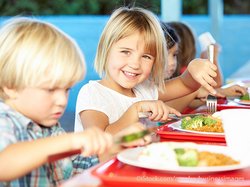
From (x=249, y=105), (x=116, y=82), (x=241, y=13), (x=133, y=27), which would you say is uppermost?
(x=133, y=27)

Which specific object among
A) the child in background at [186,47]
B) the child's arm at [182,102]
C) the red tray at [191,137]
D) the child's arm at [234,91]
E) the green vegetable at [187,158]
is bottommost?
the child's arm at [182,102]

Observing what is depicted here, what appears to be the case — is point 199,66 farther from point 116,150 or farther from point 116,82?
point 116,150

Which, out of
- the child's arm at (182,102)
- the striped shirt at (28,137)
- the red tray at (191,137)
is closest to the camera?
the striped shirt at (28,137)

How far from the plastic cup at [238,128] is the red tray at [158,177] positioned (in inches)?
5.9

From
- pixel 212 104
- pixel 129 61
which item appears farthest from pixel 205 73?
pixel 129 61

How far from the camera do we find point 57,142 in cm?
123

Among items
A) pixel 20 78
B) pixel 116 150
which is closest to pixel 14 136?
pixel 20 78

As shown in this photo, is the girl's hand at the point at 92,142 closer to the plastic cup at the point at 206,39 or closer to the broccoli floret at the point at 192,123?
the broccoli floret at the point at 192,123

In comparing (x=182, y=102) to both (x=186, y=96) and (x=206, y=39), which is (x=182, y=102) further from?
(x=206, y=39)

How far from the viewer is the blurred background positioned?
8399 millimetres

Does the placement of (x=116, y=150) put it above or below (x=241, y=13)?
above

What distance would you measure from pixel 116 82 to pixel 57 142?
108cm

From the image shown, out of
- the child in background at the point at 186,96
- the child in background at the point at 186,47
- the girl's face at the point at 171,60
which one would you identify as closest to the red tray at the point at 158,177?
the child in background at the point at 186,96

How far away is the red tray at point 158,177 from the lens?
4.01ft
